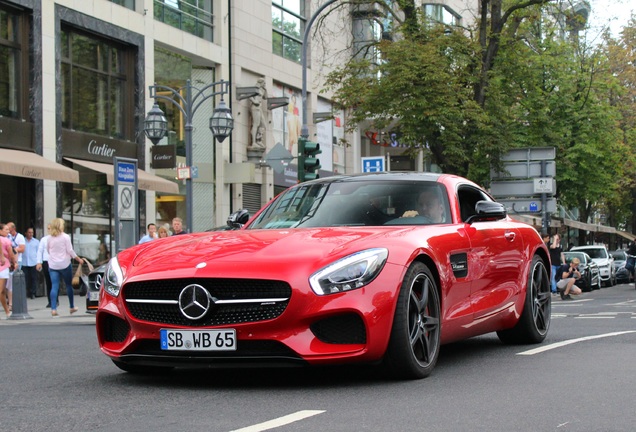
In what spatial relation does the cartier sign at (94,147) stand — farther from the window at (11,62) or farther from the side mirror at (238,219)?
the side mirror at (238,219)

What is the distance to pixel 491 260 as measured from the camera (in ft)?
29.0

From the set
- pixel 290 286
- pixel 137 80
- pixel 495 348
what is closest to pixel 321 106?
pixel 137 80

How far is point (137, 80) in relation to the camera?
32.2 m

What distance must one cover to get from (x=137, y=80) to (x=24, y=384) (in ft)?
83.4

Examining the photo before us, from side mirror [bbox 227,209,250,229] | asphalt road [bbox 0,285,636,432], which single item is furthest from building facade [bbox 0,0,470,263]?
asphalt road [bbox 0,285,636,432]

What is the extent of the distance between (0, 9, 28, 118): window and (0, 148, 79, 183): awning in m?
1.18

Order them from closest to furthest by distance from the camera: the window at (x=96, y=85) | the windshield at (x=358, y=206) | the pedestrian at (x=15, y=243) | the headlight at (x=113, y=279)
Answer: the headlight at (x=113, y=279), the windshield at (x=358, y=206), the pedestrian at (x=15, y=243), the window at (x=96, y=85)

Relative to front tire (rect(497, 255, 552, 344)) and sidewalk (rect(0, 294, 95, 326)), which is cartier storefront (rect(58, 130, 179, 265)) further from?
front tire (rect(497, 255, 552, 344))

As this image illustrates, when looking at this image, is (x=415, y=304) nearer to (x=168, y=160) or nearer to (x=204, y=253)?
(x=204, y=253)

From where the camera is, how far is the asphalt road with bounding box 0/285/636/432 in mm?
5551

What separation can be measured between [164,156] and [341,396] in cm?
2614

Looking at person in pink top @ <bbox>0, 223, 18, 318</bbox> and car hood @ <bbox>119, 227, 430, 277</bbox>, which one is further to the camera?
person in pink top @ <bbox>0, 223, 18, 318</bbox>

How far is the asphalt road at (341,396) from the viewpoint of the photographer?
555 cm

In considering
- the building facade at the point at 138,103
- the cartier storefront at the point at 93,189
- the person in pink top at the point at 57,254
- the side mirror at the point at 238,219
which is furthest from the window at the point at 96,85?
the side mirror at the point at 238,219
